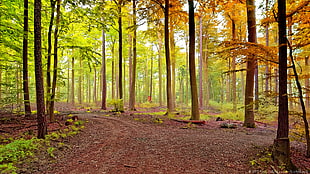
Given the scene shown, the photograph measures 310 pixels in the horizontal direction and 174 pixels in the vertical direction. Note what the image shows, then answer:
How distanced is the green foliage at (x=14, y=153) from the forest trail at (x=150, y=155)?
2.31 feet

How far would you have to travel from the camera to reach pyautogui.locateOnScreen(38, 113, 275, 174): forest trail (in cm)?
414

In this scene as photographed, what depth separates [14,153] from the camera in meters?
4.57

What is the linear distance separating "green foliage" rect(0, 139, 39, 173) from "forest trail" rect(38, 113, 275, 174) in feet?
2.31

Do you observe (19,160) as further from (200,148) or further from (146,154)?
(200,148)

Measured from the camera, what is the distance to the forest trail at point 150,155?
414 cm

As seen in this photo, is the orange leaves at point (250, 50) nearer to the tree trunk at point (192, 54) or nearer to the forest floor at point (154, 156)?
the forest floor at point (154, 156)

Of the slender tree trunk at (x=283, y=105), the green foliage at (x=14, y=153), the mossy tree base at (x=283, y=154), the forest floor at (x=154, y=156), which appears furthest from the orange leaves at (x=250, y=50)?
the green foliage at (x=14, y=153)

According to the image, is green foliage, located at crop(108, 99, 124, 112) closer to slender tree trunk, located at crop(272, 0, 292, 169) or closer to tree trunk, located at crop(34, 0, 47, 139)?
tree trunk, located at crop(34, 0, 47, 139)

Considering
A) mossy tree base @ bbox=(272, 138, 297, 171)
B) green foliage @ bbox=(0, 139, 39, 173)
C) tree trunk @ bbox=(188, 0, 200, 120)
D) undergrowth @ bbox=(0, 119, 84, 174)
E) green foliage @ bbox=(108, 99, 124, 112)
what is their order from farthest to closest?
green foliage @ bbox=(108, 99, 124, 112)
tree trunk @ bbox=(188, 0, 200, 120)
mossy tree base @ bbox=(272, 138, 297, 171)
undergrowth @ bbox=(0, 119, 84, 174)
green foliage @ bbox=(0, 139, 39, 173)

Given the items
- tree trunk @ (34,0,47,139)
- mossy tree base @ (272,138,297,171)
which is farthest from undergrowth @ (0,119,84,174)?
mossy tree base @ (272,138,297,171)

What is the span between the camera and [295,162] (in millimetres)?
4691

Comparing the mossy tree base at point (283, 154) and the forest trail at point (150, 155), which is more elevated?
the mossy tree base at point (283, 154)

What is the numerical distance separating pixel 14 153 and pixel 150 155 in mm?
3790

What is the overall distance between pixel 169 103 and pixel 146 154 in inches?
275
